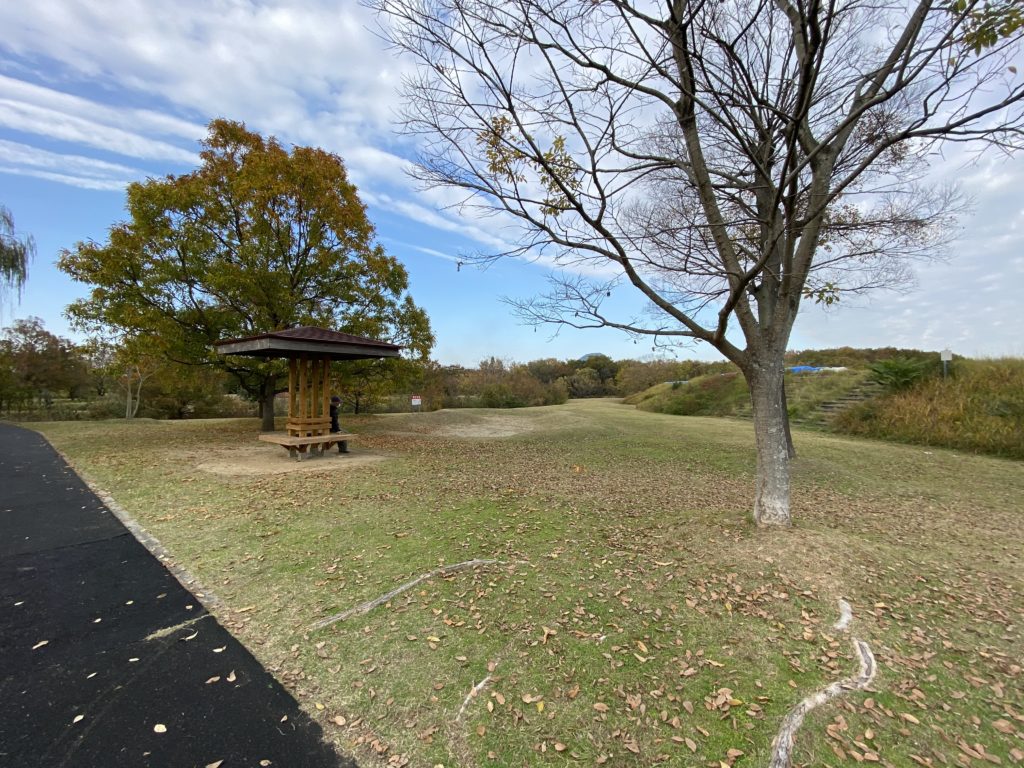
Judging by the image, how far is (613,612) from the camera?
2.88m

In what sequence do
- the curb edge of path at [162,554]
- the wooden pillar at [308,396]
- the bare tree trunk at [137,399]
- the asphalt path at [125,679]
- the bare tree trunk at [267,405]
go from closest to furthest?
the asphalt path at [125,679] → the curb edge of path at [162,554] → the wooden pillar at [308,396] → the bare tree trunk at [267,405] → the bare tree trunk at [137,399]

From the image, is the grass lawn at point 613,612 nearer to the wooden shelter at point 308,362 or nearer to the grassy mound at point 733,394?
the wooden shelter at point 308,362

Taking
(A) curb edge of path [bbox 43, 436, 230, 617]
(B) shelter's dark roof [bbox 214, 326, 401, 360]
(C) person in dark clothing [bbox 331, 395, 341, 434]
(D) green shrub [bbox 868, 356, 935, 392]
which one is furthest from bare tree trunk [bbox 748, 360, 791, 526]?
(D) green shrub [bbox 868, 356, 935, 392]

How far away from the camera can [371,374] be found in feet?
38.8

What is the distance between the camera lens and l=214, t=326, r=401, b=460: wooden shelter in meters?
7.75

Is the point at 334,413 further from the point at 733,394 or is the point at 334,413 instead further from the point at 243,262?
the point at 733,394

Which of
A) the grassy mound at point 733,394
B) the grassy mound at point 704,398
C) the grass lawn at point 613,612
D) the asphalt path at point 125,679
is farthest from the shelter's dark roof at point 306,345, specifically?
the grassy mound at point 704,398

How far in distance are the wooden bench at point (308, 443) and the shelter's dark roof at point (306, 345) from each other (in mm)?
1627

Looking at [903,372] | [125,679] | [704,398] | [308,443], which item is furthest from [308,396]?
[704,398]

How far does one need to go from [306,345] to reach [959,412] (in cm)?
1524

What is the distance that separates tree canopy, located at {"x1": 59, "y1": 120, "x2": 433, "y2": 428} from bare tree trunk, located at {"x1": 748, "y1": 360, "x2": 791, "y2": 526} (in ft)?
31.3

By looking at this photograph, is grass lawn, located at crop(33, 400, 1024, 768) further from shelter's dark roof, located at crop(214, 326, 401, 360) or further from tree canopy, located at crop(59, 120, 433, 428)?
tree canopy, located at crop(59, 120, 433, 428)

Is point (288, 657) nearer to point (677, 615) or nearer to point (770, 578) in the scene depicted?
point (677, 615)

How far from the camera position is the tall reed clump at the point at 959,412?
32.2 feet
